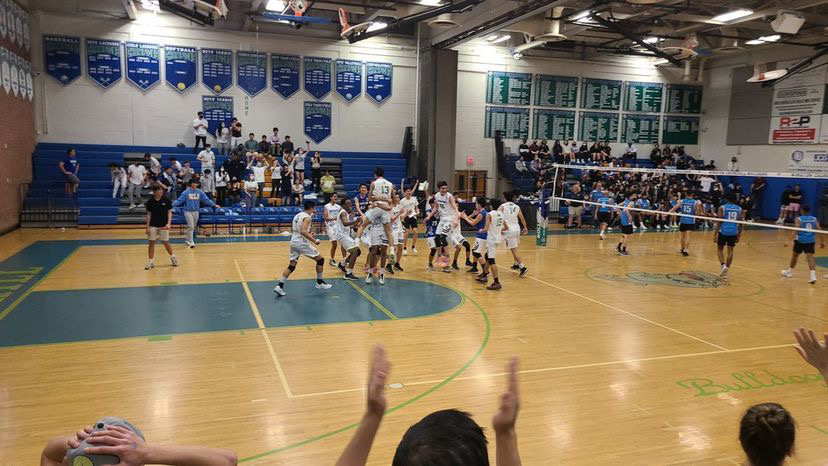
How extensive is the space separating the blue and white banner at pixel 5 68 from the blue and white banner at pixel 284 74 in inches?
374

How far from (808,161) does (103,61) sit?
31.3 metres

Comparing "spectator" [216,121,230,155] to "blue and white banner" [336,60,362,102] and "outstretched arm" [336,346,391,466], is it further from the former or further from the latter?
"outstretched arm" [336,346,391,466]

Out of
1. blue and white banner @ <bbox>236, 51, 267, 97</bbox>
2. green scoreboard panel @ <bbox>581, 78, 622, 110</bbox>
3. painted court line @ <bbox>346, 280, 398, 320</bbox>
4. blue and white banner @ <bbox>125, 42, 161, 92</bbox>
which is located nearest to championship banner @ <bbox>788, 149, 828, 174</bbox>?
green scoreboard panel @ <bbox>581, 78, 622, 110</bbox>

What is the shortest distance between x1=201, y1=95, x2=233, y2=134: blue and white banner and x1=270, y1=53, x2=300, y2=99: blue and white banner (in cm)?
210

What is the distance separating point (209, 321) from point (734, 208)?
11819 millimetres

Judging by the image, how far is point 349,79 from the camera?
84.3ft

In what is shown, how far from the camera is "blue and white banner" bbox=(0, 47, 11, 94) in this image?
17.6 m

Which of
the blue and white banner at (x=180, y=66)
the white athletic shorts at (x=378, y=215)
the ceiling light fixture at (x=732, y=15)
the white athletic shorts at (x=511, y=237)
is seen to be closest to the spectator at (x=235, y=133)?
the blue and white banner at (x=180, y=66)

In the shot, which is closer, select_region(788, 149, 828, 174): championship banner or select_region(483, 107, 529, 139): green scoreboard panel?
select_region(788, 149, 828, 174): championship banner

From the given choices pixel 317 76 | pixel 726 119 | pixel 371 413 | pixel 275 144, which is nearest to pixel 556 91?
pixel 726 119

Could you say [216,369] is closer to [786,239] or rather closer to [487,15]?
[487,15]

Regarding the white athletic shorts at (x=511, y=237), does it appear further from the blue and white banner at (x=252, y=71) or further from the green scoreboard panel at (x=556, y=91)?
the green scoreboard panel at (x=556, y=91)

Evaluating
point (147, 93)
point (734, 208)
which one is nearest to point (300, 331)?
point (734, 208)

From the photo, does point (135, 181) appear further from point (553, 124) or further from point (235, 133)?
point (553, 124)
